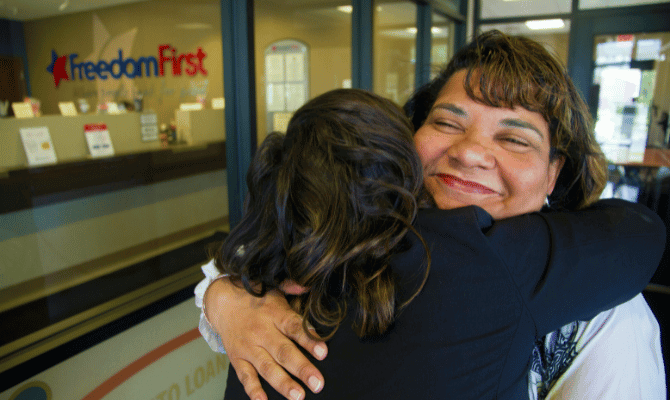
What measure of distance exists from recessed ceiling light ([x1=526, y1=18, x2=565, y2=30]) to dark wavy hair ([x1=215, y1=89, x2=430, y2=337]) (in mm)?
4207

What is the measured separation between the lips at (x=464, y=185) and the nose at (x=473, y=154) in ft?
0.14

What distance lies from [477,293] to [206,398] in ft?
6.60

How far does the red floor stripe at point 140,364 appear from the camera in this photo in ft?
6.03

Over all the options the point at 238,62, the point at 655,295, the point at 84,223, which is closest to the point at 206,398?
the point at 84,223

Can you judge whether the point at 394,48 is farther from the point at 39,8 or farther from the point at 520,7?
the point at 39,8

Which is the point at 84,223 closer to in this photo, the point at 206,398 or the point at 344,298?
the point at 206,398

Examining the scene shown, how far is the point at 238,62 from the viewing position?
6.82 feet

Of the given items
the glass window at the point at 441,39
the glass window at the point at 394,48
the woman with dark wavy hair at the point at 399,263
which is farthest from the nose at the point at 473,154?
the glass window at the point at 441,39

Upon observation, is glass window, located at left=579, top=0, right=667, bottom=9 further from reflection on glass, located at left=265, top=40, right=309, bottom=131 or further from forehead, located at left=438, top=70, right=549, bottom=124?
forehead, located at left=438, top=70, right=549, bottom=124

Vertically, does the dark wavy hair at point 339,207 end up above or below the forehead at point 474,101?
below

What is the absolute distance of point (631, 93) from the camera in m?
4.02

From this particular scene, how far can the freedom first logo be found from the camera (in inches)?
72.2

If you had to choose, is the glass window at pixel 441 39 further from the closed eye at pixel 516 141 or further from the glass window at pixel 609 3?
the closed eye at pixel 516 141

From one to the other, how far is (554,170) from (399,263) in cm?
63
